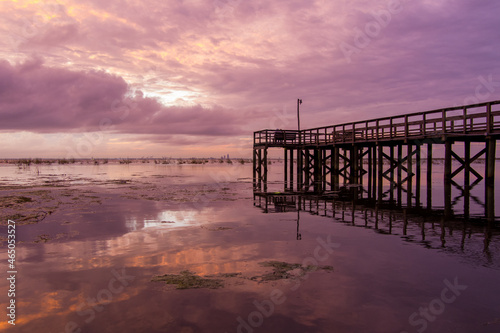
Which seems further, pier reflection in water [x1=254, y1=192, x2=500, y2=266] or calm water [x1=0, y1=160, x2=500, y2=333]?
pier reflection in water [x1=254, y1=192, x2=500, y2=266]

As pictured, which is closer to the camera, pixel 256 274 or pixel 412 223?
pixel 256 274

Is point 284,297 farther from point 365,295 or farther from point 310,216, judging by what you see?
point 310,216

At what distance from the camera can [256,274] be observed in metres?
6.39

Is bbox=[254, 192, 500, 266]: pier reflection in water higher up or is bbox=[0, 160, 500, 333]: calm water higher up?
bbox=[254, 192, 500, 266]: pier reflection in water

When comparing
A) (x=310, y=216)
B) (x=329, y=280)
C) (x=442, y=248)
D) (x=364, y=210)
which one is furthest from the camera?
(x=364, y=210)

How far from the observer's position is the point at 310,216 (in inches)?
508

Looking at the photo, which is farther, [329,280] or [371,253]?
[371,253]

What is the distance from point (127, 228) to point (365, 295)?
7.88 m

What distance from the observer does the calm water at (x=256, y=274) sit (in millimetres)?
4578

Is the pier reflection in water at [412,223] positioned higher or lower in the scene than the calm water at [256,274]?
higher

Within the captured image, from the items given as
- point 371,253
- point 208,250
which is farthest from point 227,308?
point 371,253

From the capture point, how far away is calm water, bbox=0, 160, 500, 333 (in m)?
4.58

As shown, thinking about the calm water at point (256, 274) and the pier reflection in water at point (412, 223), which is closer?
the calm water at point (256, 274)

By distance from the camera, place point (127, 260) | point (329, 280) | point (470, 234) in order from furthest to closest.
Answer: point (470, 234) < point (127, 260) < point (329, 280)
